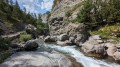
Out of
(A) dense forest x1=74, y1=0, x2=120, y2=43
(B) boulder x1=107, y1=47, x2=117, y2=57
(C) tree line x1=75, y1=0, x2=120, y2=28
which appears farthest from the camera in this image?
(C) tree line x1=75, y1=0, x2=120, y2=28

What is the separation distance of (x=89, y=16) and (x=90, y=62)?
52.5 feet

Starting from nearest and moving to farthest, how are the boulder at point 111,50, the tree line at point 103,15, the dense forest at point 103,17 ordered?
the boulder at point 111,50 < the dense forest at point 103,17 < the tree line at point 103,15

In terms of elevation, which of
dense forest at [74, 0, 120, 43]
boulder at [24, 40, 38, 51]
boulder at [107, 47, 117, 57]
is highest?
dense forest at [74, 0, 120, 43]

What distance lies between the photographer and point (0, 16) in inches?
1074

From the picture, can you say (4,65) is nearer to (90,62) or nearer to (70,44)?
(90,62)

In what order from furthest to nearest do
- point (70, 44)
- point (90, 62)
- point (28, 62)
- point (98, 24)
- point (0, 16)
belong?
point (0, 16) < point (98, 24) < point (70, 44) < point (90, 62) < point (28, 62)

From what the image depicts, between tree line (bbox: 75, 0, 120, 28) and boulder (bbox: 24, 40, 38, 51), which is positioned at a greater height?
tree line (bbox: 75, 0, 120, 28)

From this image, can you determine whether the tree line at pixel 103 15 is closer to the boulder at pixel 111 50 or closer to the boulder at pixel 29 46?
the boulder at pixel 111 50

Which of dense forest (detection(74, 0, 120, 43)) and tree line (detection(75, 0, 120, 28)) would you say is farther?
tree line (detection(75, 0, 120, 28))

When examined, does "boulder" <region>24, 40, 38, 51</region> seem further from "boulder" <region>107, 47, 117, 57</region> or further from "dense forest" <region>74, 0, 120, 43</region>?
"dense forest" <region>74, 0, 120, 43</region>

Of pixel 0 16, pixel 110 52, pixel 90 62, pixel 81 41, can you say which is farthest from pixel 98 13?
pixel 0 16

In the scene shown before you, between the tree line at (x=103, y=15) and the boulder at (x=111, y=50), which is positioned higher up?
the tree line at (x=103, y=15)

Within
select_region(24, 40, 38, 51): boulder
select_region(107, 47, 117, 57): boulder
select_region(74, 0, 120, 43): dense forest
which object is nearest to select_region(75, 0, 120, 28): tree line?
select_region(74, 0, 120, 43): dense forest

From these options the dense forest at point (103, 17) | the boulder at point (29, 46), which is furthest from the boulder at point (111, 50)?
the boulder at point (29, 46)
